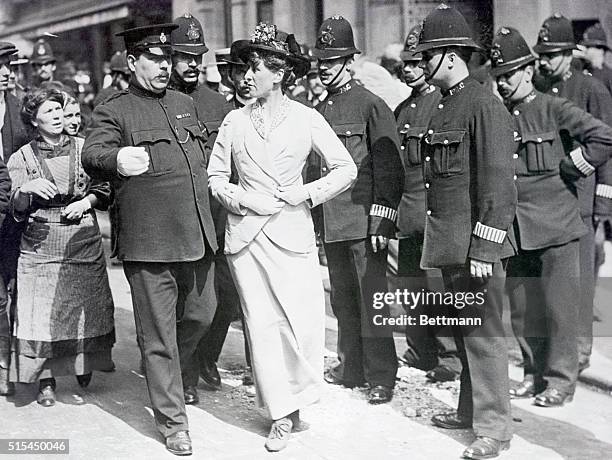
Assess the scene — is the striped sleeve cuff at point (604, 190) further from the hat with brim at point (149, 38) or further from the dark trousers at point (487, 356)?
the hat with brim at point (149, 38)

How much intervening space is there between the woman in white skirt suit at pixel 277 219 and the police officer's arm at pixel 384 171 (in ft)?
1.91

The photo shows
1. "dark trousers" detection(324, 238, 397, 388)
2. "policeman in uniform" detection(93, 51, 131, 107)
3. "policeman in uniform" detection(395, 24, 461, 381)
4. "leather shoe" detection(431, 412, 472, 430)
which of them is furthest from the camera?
"policeman in uniform" detection(93, 51, 131, 107)

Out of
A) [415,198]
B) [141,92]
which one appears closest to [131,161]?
[141,92]

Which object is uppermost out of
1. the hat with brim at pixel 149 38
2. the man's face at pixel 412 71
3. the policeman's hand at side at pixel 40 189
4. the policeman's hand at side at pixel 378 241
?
the hat with brim at pixel 149 38

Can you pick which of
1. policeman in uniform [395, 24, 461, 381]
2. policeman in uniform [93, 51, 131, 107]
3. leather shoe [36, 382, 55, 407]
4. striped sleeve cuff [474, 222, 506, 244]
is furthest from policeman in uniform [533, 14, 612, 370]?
→ policeman in uniform [93, 51, 131, 107]

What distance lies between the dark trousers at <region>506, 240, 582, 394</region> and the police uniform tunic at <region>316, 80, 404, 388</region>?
804 millimetres

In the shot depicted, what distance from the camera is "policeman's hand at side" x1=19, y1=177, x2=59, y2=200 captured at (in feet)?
16.3

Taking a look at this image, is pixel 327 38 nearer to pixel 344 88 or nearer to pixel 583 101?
pixel 344 88

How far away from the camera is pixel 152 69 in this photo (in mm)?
4477

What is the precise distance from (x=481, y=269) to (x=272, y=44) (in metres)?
1.48

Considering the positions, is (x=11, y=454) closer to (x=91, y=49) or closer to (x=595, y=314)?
(x=595, y=314)

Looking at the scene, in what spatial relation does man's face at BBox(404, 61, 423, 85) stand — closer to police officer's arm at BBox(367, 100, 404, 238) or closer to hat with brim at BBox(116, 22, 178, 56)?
police officer's arm at BBox(367, 100, 404, 238)

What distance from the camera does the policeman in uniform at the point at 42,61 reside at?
8492 mm

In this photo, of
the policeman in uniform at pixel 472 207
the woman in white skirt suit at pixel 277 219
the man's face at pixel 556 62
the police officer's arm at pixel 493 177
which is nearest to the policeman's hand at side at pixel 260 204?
the woman in white skirt suit at pixel 277 219
